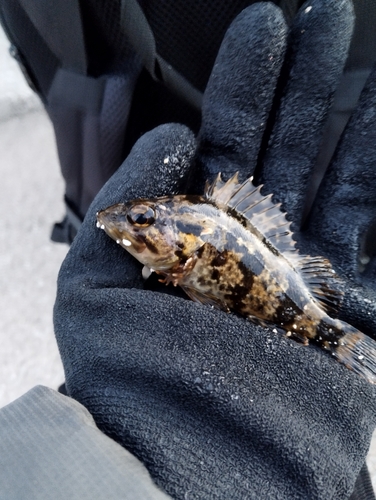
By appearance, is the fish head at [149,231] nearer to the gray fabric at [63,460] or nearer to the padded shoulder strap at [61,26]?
the gray fabric at [63,460]

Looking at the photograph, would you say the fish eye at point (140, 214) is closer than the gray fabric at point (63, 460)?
No

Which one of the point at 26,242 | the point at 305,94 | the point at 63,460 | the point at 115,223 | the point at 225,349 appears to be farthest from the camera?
the point at 26,242

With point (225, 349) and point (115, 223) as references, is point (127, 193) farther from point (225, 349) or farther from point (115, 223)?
point (225, 349)

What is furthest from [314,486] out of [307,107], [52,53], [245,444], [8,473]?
[52,53]

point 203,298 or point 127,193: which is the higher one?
point 127,193

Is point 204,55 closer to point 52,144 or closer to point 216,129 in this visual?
point 216,129

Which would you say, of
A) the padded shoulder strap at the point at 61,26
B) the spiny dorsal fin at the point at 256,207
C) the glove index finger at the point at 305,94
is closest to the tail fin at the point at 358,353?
the spiny dorsal fin at the point at 256,207

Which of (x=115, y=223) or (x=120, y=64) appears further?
(x=120, y=64)

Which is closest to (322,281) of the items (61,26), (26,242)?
(61,26)
